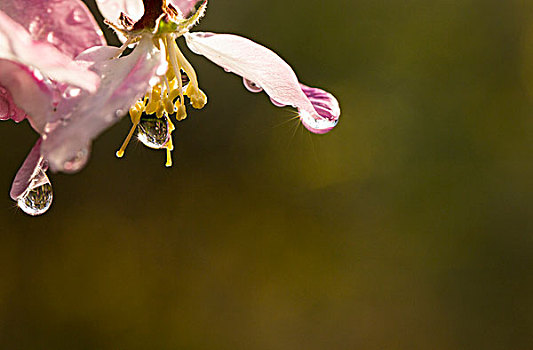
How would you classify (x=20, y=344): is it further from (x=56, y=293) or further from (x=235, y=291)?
(x=235, y=291)

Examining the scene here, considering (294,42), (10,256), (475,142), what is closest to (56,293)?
(10,256)

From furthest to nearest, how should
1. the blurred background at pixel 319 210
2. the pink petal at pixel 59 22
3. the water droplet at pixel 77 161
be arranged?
the blurred background at pixel 319 210 → the pink petal at pixel 59 22 → the water droplet at pixel 77 161

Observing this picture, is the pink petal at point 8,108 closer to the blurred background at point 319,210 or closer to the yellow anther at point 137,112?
the yellow anther at point 137,112

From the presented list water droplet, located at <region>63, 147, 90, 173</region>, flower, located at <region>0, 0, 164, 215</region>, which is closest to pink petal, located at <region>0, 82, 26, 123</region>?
flower, located at <region>0, 0, 164, 215</region>

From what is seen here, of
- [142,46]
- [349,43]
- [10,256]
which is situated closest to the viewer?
[142,46]

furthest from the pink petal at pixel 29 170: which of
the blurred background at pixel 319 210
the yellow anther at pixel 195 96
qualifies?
the blurred background at pixel 319 210

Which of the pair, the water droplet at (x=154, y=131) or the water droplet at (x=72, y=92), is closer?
the water droplet at (x=72, y=92)

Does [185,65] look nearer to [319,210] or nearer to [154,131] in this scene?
[154,131]
